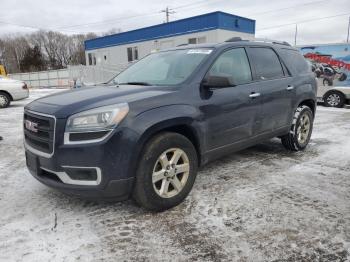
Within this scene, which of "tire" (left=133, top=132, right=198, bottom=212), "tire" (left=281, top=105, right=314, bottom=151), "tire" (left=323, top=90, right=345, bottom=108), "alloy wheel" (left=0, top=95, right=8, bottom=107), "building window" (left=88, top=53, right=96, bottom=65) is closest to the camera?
"tire" (left=133, top=132, right=198, bottom=212)

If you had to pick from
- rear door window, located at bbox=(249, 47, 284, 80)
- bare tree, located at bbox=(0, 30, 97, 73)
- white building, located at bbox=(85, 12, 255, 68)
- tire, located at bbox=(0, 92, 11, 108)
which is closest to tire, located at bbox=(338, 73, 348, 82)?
white building, located at bbox=(85, 12, 255, 68)

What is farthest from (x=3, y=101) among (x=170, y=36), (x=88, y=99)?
(x=170, y=36)

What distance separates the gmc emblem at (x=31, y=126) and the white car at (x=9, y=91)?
33.9ft

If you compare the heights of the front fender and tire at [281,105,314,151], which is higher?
the front fender

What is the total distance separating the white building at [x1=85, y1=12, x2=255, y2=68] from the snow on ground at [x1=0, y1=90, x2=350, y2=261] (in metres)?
15.6

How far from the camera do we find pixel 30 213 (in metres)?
3.37

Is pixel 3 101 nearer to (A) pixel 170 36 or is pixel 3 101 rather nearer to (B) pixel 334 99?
(B) pixel 334 99

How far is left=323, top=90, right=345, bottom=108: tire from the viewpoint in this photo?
40.5ft

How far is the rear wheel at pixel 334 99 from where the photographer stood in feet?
40.5

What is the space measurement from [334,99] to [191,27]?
1181cm

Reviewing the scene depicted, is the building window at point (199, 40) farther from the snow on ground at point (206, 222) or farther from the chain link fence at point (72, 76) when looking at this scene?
the snow on ground at point (206, 222)

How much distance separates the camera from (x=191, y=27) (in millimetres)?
21578

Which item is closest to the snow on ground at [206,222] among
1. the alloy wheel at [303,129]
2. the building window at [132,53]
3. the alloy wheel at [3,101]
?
the alloy wheel at [303,129]

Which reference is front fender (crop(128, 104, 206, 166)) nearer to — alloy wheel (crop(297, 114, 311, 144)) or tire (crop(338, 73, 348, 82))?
alloy wheel (crop(297, 114, 311, 144))
